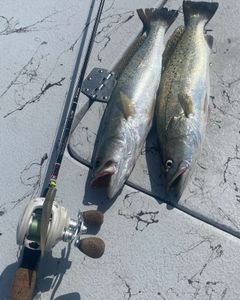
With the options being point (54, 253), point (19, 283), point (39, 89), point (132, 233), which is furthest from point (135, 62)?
point (19, 283)

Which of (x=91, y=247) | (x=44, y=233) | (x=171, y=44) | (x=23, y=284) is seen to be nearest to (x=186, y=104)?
(x=171, y=44)

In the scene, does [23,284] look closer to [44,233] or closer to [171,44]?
[44,233]

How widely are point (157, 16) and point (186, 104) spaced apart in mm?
630

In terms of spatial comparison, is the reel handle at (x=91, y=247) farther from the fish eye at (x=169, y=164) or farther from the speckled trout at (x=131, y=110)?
the fish eye at (x=169, y=164)

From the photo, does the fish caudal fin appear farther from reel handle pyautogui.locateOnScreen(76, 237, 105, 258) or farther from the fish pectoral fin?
reel handle pyautogui.locateOnScreen(76, 237, 105, 258)

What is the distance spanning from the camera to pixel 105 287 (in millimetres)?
1880

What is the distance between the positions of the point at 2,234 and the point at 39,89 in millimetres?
830

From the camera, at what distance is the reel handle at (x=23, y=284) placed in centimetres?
173

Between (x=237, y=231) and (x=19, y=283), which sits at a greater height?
(x=237, y=231)

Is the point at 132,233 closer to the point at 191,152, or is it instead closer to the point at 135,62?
the point at 191,152

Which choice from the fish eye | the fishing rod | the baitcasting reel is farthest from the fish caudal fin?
the baitcasting reel

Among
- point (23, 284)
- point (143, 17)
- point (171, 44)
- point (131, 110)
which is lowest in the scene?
point (23, 284)

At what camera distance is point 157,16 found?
2520 mm

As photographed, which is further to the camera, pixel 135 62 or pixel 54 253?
pixel 135 62
